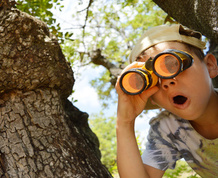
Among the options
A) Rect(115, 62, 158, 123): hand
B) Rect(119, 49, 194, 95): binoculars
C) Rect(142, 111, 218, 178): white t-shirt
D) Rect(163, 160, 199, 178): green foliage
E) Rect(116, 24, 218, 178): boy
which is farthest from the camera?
Rect(163, 160, 199, 178): green foliage

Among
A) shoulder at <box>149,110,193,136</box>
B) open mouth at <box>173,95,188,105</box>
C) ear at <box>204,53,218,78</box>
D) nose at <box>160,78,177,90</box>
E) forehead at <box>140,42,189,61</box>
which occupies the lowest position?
shoulder at <box>149,110,193,136</box>

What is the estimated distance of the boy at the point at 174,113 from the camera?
1.44 meters

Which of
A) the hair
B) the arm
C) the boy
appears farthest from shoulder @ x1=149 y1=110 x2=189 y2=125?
the hair

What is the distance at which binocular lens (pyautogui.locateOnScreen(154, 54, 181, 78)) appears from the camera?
1346 millimetres

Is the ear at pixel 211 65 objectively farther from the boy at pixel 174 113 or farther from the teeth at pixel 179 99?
the teeth at pixel 179 99

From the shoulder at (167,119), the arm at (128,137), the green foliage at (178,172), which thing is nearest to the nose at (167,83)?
the arm at (128,137)

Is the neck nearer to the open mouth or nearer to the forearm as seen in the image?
the open mouth

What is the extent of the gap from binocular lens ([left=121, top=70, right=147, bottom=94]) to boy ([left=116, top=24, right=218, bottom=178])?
0.34ft

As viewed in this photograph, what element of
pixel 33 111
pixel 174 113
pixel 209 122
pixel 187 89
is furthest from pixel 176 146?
pixel 33 111

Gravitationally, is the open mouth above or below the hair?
below

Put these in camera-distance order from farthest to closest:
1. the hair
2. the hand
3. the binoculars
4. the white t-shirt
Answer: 1. the white t-shirt
2. the hand
3. the hair
4. the binoculars

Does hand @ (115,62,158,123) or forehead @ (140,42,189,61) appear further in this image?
hand @ (115,62,158,123)

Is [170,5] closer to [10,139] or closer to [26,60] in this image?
[26,60]

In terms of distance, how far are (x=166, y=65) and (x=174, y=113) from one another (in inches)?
14.9
